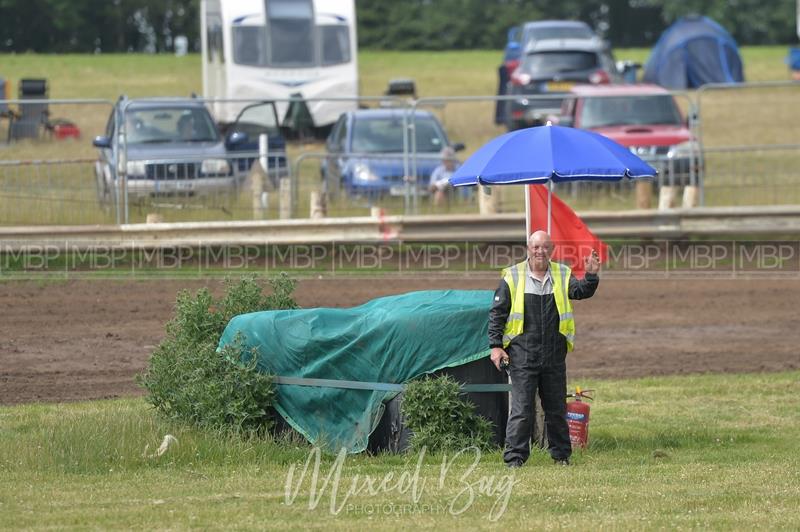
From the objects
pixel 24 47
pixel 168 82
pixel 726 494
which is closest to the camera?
pixel 726 494

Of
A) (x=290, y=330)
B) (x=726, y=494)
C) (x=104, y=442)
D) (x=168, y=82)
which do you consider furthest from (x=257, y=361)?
(x=168, y=82)

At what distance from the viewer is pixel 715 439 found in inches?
391

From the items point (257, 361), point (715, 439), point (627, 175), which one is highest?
point (627, 175)

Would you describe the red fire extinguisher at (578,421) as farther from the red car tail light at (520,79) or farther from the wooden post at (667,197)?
the red car tail light at (520,79)

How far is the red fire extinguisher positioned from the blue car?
8828mm

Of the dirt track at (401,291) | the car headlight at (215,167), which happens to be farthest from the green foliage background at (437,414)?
the car headlight at (215,167)

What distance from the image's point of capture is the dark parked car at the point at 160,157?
17.2 metres

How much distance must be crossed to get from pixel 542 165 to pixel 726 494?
8.55 feet

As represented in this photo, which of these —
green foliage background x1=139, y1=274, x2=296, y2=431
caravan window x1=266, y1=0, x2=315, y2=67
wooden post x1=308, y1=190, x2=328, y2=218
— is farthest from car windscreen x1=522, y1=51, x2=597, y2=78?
green foliage background x1=139, y1=274, x2=296, y2=431

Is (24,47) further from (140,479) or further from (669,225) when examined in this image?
(140,479)

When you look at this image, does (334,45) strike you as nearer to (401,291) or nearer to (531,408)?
(401,291)

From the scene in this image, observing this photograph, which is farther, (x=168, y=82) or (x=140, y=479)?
(x=168, y=82)

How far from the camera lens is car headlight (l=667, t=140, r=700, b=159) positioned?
18203 millimetres

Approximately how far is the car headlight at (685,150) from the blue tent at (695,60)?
51.7ft
